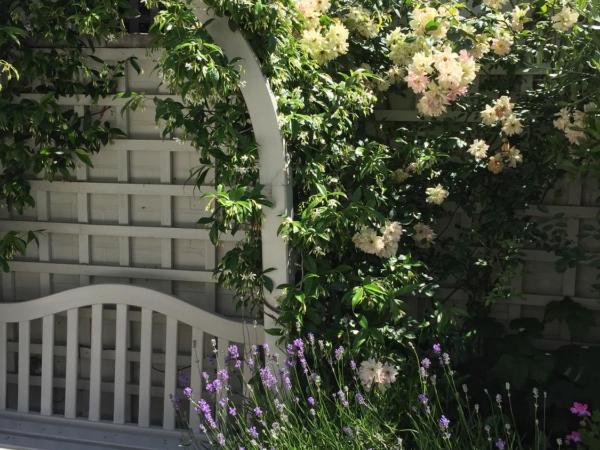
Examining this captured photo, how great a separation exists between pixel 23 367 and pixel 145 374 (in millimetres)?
563

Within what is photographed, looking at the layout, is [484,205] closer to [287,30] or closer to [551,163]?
[551,163]

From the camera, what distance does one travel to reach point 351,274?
3.13 m

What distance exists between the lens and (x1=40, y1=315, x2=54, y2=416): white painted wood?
145 inches

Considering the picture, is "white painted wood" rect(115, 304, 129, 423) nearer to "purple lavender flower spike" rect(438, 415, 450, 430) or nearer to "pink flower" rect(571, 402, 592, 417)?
"purple lavender flower spike" rect(438, 415, 450, 430)

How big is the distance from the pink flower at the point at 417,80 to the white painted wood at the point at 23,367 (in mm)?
1876

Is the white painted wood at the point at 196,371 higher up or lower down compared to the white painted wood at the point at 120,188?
lower down

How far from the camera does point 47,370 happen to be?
3717 mm

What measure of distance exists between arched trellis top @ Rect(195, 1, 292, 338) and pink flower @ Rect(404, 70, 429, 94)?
1.55 ft

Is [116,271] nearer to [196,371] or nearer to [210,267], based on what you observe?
[210,267]

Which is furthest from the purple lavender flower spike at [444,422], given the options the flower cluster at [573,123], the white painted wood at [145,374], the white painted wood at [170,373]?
the white painted wood at [145,374]

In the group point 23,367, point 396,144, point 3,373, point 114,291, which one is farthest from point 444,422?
point 3,373

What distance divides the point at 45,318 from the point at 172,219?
0.67 meters

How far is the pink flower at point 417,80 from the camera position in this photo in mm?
3004

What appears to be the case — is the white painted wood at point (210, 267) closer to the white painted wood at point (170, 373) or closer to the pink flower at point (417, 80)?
the white painted wood at point (170, 373)
